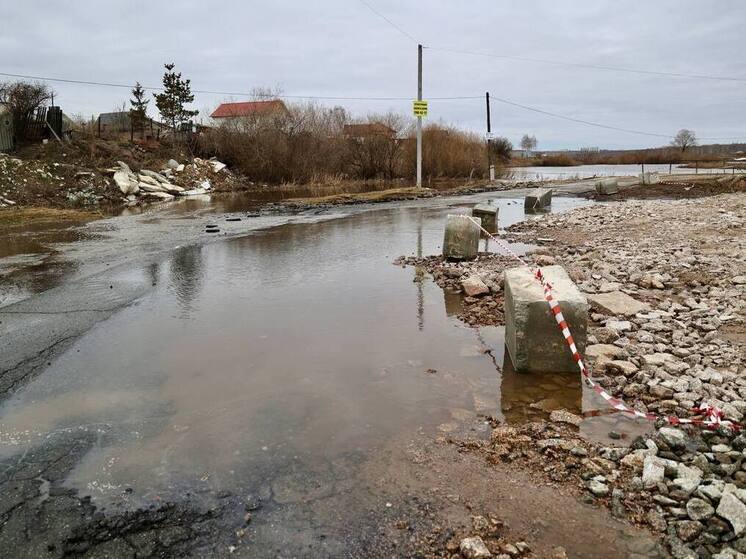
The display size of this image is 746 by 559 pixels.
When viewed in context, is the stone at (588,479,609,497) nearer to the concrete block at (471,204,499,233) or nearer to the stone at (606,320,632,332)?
the stone at (606,320,632,332)

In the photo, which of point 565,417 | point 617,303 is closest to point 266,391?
point 565,417

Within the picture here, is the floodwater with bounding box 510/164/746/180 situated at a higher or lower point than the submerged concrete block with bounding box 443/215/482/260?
higher

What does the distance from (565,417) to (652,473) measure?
108 cm

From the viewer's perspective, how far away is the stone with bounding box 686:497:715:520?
11.2ft

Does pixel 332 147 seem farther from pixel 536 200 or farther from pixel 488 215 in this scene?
pixel 488 215

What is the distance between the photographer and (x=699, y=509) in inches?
136

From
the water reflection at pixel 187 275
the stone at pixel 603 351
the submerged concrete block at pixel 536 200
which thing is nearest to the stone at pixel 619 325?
the stone at pixel 603 351

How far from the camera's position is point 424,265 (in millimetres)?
11734

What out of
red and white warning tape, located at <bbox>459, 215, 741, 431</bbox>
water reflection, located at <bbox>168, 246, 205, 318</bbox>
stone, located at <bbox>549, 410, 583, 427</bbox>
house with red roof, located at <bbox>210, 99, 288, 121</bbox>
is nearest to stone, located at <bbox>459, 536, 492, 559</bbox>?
stone, located at <bbox>549, 410, 583, 427</bbox>

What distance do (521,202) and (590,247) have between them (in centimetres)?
1618

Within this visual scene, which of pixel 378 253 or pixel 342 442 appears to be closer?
pixel 342 442

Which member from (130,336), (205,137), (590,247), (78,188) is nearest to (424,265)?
(590,247)

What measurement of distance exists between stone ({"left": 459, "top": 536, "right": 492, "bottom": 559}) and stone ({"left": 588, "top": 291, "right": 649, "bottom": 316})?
508 centimetres

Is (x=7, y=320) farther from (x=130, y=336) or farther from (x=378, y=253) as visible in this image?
(x=378, y=253)
